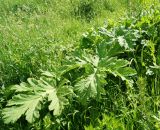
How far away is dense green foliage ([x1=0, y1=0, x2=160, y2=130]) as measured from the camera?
10.3ft

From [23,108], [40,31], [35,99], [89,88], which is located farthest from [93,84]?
[40,31]

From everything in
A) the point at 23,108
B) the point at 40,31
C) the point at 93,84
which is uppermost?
the point at 40,31

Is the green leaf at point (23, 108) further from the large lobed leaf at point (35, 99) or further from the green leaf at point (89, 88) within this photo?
the green leaf at point (89, 88)

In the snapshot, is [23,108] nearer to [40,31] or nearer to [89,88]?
[89,88]

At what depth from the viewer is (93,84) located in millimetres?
3195

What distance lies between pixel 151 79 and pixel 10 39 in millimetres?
2300

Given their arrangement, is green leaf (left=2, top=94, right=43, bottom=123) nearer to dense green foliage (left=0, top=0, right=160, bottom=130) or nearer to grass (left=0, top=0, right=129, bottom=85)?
dense green foliage (left=0, top=0, right=160, bottom=130)

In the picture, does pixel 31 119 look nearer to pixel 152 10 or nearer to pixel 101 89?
pixel 101 89

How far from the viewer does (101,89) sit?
317 cm

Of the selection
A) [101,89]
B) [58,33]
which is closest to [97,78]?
[101,89]

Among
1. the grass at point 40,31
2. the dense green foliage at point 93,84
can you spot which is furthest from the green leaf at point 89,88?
the grass at point 40,31

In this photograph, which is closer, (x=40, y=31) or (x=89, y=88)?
(x=89, y=88)

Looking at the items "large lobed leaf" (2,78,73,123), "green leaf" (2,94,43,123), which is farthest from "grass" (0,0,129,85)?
"green leaf" (2,94,43,123)

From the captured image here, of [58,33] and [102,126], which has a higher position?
[58,33]
